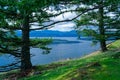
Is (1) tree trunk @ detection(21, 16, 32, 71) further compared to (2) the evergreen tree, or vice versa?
(2) the evergreen tree

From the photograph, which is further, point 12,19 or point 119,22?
point 119,22

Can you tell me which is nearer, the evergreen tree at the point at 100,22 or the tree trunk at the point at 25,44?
the tree trunk at the point at 25,44

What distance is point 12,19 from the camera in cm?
2009

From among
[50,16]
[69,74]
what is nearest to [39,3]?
[69,74]

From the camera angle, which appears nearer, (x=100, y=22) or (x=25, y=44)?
(x=25, y=44)

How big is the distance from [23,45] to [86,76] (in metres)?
10.6

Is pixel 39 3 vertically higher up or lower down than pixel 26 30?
higher up

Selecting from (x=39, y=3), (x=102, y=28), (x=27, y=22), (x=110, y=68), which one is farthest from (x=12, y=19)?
(x=102, y=28)

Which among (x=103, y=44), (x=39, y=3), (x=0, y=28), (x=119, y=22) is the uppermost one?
(x=39, y=3)

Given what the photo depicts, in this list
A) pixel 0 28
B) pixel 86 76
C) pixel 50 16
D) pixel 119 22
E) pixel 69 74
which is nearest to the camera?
pixel 86 76

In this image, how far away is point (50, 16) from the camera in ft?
65.0

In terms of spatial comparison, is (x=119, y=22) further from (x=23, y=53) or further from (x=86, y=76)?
(x=86, y=76)

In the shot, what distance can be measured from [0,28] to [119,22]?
21.2 m

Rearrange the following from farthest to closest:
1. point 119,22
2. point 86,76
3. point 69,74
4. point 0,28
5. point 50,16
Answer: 1. point 119,22
2. point 0,28
3. point 50,16
4. point 69,74
5. point 86,76
